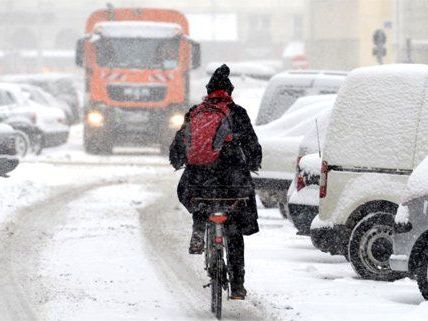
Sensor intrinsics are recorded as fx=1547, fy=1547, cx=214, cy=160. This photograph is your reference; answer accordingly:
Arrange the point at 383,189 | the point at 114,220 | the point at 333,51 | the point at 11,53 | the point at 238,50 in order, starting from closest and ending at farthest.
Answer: the point at 383,189 → the point at 114,220 → the point at 333,51 → the point at 11,53 → the point at 238,50

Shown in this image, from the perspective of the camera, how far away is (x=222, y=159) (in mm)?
10602

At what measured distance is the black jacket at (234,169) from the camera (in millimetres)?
10578

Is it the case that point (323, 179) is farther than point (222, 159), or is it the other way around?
point (323, 179)

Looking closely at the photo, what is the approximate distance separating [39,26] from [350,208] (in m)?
111

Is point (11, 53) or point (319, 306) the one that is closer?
point (319, 306)

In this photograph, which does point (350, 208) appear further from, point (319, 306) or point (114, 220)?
point (114, 220)

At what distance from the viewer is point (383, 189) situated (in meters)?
12.7

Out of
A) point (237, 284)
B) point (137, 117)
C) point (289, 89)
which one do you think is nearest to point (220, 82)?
point (237, 284)

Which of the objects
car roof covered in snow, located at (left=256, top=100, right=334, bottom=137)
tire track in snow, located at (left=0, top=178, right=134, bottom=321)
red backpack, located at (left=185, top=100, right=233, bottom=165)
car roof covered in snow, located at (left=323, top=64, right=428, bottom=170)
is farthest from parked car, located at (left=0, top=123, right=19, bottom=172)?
red backpack, located at (left=185, top=100, right=233, bottom=165)

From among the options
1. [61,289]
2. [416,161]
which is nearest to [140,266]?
[61,289]

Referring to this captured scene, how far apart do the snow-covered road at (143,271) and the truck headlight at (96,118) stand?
11.2 metres

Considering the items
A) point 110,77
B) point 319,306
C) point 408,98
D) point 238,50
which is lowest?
point 238,50

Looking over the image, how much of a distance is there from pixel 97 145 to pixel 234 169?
24.3 m

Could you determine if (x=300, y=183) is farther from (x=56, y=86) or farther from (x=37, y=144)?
(x=56, y=86)
